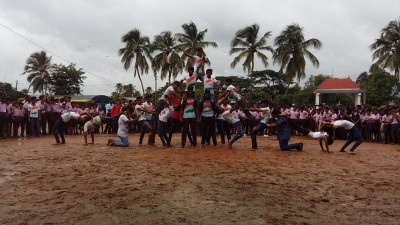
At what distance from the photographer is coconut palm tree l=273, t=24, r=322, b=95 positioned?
3634 cm

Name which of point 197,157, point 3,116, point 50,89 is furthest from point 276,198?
point 50,89

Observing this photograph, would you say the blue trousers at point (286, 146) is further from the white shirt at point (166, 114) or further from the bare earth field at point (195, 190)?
the white shirt at point (166, 114)

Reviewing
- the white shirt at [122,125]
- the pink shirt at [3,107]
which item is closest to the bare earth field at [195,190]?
the white shirt at [122,125]

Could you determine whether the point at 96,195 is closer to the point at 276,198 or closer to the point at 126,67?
the point at 276,198

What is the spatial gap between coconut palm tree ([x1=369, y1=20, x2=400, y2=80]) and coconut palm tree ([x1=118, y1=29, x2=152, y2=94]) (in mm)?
23328

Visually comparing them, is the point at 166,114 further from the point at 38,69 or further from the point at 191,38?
the point at 38,69

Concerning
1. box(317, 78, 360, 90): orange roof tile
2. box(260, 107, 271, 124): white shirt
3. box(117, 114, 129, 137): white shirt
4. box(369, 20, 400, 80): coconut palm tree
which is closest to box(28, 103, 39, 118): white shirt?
box(117, 114, 129, 137): white shirt

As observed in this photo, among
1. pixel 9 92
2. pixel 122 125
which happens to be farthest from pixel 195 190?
pixel 9 92

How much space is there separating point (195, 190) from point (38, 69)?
54.8 meters

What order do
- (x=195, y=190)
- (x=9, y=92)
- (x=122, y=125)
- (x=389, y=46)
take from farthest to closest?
(x=9, y=92), (x=389, y=46), (x=122, y=125), (x=195, y=190)

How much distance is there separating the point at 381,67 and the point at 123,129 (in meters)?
31.2

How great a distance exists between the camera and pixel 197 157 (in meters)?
9.80

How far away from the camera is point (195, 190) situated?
239 inches

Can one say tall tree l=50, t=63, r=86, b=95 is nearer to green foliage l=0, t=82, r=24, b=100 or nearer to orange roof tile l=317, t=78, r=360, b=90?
green foliage l=0, t=82, r=24, b=100
